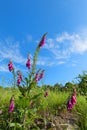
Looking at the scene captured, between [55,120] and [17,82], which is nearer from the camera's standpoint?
[17,82]

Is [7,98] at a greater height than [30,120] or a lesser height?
greater

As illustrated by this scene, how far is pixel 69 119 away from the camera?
25.9 ft

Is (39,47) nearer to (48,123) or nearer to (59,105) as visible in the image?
(48,123)

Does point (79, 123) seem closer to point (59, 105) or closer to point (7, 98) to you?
point (59, 105)

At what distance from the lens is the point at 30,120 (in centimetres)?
681

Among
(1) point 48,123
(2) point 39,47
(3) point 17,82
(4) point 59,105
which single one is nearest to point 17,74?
(3) point 17,82

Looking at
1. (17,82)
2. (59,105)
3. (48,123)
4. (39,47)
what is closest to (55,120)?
(48,123)

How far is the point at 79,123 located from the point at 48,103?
1.17m

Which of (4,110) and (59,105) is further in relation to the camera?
(59,105)

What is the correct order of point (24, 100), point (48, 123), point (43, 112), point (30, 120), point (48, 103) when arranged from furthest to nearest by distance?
1. point (48, 103)
2. point (43, 112)
3. point (48, 123)
4. point (30, 120)
5. point (24, 100)

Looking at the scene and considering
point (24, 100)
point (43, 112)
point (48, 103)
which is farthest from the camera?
point (48, 103)

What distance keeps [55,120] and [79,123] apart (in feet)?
2.08

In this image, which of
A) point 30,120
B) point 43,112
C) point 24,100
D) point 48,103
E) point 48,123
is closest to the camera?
point 24,100

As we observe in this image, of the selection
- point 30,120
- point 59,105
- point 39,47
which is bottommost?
point 30,120
